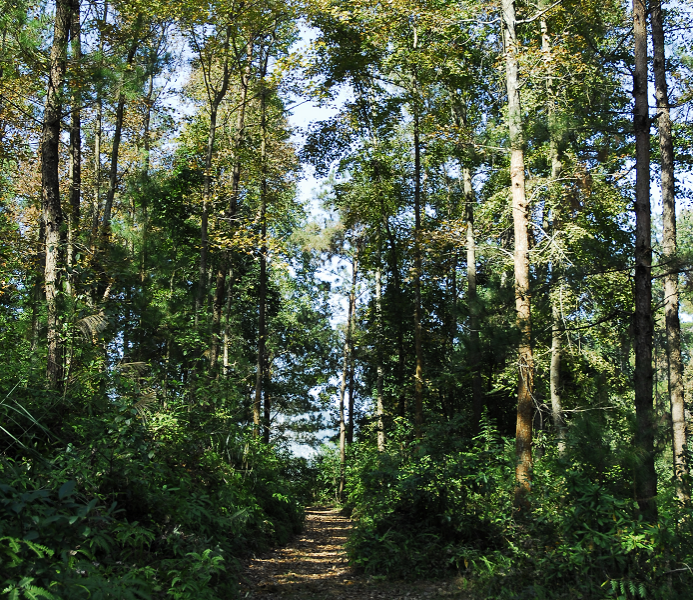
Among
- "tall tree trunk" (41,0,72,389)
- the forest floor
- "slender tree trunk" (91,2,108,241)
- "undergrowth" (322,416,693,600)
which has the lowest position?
the forest floor

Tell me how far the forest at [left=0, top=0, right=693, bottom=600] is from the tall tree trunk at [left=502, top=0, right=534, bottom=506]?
4 centimetres

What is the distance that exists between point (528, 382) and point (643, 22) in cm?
547

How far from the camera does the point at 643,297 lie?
7148 millimetres

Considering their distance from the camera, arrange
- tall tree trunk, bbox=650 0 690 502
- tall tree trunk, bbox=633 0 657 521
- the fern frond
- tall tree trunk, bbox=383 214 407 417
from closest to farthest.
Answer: tall tree trunk, bbox=633 0 657 521
the fern frond
tall tree trunk, bbox=650 0 690 502
tall tree trunk, bbox=383 214 407 417

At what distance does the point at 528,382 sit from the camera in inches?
364

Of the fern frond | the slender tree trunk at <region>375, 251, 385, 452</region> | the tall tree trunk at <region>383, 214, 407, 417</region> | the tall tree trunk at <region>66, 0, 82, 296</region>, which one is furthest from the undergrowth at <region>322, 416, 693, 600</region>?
the slender tree trunk at <region>375, 251, 385, 452</region>

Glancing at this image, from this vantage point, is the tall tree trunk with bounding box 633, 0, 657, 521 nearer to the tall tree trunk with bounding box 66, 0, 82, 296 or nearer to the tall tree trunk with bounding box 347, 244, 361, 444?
the tall tree trunk with bounding box 66, 0, 82, 296

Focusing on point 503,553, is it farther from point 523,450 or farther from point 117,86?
point 117,86

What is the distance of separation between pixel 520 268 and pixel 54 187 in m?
7.13

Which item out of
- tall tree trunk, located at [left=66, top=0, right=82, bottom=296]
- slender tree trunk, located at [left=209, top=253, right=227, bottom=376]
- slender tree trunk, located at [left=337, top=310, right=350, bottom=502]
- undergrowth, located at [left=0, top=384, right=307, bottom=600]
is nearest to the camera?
undergrowth, located at [left=0, top=384, right=307, bottom=600]

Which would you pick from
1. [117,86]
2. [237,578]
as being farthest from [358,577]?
[117,86]

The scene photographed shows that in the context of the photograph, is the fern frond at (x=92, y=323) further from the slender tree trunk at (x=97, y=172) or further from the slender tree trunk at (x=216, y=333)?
the slender tree trunk at (x=97, y=172)

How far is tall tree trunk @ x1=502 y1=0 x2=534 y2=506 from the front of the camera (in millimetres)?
8969

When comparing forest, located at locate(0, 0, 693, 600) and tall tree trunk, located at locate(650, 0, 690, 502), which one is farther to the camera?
tall tree trunk, located at locate(650, 0, 690, 502)
